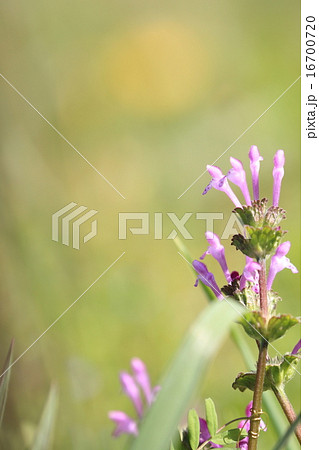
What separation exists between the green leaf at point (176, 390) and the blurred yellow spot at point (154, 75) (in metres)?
0.60

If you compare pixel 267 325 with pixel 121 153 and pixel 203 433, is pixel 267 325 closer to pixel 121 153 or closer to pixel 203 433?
pixel 203 433

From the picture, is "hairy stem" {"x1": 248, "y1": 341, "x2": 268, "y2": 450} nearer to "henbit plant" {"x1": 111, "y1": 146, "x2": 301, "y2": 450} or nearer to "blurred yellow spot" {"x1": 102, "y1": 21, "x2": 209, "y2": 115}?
"henbit plant" {"x1": 111, "y1": 146, "x2": 301, "y2": 450}

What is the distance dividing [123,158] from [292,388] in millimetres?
344

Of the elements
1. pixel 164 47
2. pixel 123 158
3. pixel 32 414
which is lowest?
pixel 32 414

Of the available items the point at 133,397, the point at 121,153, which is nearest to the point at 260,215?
the point at 133,397

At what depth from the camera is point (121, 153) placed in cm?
78

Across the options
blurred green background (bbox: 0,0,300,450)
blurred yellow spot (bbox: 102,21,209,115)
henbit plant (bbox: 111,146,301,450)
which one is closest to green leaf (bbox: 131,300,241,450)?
henbit plant (bbox: 111,146,301,450)

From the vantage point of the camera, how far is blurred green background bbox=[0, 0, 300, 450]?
2.21ft

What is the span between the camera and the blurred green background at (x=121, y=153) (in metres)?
0.67

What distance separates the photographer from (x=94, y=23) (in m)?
0.74
